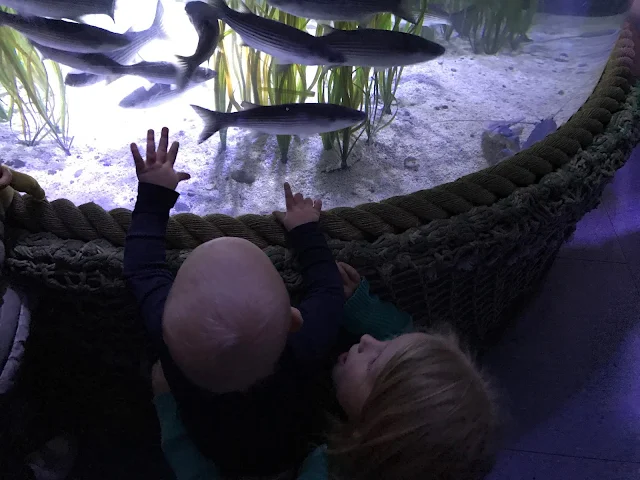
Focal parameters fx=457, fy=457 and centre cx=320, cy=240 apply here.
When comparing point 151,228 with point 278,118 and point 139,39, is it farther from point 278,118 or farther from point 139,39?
point 139,39

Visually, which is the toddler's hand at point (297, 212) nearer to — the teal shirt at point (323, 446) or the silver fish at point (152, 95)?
the teal shirt at point (323, 446)

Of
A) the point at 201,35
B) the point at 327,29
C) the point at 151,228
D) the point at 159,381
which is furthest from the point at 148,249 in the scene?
the point at 327,29


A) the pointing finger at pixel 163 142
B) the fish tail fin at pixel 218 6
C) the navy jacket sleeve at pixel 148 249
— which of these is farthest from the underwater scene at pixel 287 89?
the navy jacket sleeve at pixel 148 249

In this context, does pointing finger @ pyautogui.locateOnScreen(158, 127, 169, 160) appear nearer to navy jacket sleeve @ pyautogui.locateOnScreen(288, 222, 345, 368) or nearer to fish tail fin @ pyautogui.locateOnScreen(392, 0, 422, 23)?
navy jacket sleeve @ pyautogui.locateOnScreen(288, 222, 345, 368)

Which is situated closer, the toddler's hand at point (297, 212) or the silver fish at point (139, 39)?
the toddler's hand at point (297, 212)

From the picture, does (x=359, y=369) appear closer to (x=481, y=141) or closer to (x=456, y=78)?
(x=481, y=141)

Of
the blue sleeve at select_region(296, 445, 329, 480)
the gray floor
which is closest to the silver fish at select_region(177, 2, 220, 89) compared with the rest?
the blue sleeve at select_region(296, 445, 329, 480)

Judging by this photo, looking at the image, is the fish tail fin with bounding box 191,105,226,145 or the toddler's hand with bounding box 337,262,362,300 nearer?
the toddler's hand with bounding box 337,262,362,300

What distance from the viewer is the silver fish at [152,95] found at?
52.1 inches

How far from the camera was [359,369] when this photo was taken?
0.92 m

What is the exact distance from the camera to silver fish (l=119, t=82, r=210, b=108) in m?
1.32

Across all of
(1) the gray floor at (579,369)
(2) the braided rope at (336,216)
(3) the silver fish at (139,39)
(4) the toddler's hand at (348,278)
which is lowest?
(1) the gray floor at (579,369)

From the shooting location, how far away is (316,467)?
2.85 ft

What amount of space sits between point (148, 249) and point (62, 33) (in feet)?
2.20
